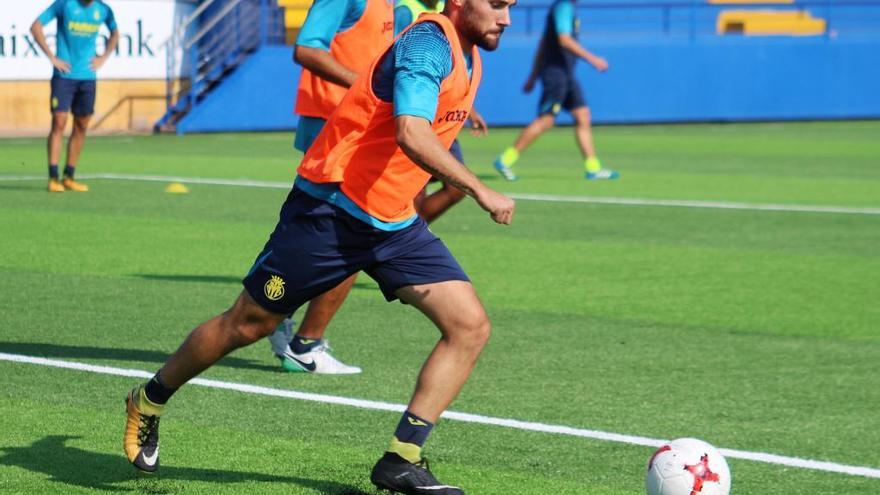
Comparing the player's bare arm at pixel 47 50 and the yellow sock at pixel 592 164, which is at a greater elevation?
the player's bare arm at pixel 47 50

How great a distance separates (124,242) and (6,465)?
718 cm

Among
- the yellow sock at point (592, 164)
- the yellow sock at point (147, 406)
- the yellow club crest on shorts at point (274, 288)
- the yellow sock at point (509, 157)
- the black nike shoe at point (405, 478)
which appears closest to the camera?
the black nike shoe at point (405, 478)

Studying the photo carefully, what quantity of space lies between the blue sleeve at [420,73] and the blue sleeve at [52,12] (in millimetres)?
12708

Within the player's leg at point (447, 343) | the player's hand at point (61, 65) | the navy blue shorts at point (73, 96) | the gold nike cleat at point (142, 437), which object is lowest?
the navy blue shorts at point (73, 96)

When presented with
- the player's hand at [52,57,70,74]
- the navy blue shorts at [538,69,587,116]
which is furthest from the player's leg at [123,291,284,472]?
the navy blue shorts at [538,69,587,116]

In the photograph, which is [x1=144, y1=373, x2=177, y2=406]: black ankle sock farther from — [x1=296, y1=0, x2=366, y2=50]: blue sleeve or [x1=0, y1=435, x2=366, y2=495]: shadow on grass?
[x1=296, y1=0, x2=366, y2=50]: blue sleeve

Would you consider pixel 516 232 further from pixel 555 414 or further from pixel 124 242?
pixel 555 414

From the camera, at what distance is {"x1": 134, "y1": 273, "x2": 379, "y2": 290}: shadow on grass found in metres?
10.6

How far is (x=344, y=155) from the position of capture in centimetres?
535

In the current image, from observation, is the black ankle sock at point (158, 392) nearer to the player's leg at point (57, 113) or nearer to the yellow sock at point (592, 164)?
the player's leg at point (57, 113)

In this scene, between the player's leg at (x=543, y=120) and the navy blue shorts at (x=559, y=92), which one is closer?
the player's leg at (x=543, y=120)

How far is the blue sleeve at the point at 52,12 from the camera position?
1714cm

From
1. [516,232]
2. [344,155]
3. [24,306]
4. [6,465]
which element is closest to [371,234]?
[344,155]

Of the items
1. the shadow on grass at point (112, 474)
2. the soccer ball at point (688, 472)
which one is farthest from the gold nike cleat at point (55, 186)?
the soccer ball at point (688, 472)
